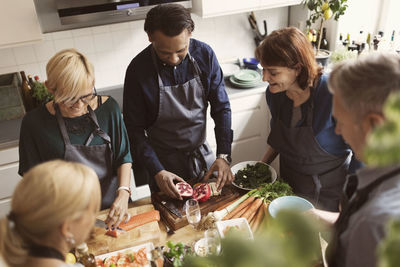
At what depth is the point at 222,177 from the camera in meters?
1.72

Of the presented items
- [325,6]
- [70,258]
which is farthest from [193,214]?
[325,6]

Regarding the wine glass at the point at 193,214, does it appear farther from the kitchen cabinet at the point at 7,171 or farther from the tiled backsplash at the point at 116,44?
the tiled backsplash at the point at 116,44

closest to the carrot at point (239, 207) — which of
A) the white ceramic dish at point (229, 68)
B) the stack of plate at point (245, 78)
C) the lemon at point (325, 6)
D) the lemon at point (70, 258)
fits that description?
the lemon at point (70, 258)

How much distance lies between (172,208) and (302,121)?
0.76m

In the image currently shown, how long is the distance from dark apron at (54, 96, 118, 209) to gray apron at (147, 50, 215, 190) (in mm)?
339

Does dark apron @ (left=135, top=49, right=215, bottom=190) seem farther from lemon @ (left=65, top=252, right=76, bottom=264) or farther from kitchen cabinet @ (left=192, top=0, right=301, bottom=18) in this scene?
kitchen cabinet @ (left=192, top=0, right=301, bottom=18)

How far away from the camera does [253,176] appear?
69.2 inches

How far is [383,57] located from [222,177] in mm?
1048

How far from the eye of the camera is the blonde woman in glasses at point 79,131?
1.41 meters

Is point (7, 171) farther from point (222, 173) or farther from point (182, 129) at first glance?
point (222, 173)

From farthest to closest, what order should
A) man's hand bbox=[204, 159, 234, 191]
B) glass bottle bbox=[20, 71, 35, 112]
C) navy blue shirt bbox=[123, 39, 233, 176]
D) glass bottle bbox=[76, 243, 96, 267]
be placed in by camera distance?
glass bottle bbox=[20, 71, 35, 112] < navy blue shirt bbox=[123, 39, 233, 176] < man's hand bbox=[204, 159, 234, 191] < glass bottle bbox=[76, 243, 96, 267]

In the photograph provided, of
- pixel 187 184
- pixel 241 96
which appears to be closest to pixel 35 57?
pixel 241 96

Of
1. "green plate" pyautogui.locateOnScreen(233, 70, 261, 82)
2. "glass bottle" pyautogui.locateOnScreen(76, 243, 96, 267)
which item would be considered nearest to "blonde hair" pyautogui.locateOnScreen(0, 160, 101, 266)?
"glass bottle" pyautogui.locateOnScreen(76, 243, 96, 267)

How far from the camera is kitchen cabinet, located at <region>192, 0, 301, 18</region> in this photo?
2658 mm
